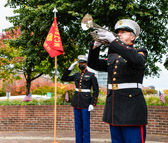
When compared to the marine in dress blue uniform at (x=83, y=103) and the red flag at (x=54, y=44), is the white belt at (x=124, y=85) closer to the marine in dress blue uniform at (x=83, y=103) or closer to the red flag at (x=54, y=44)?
the marine in dress blue uniform at (x=83, y=103)

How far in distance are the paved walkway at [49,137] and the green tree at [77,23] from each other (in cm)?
385

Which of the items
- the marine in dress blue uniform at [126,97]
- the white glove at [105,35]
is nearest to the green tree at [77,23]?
the marine in dress blue uniform at [126,97]

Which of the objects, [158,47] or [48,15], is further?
[158,47]

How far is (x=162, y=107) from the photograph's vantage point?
773cm

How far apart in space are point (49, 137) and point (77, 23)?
5782mm

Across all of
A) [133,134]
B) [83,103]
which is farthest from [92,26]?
[83,103]

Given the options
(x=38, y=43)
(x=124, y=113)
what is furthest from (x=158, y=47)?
(x=124, y=113)

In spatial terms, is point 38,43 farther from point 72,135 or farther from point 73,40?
point 72,135

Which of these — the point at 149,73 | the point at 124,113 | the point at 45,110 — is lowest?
the point at 45,110

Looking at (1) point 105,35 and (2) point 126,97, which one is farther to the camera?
(2) point 126,97

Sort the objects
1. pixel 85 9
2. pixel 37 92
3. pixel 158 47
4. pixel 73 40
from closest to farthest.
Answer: pixel 85 9 → pixel 158 47 → pixel 73 40 → pixel 37 92

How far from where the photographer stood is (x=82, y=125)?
5391 millimetres

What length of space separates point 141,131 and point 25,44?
408 inches

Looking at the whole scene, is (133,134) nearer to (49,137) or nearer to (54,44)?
(54,44)
